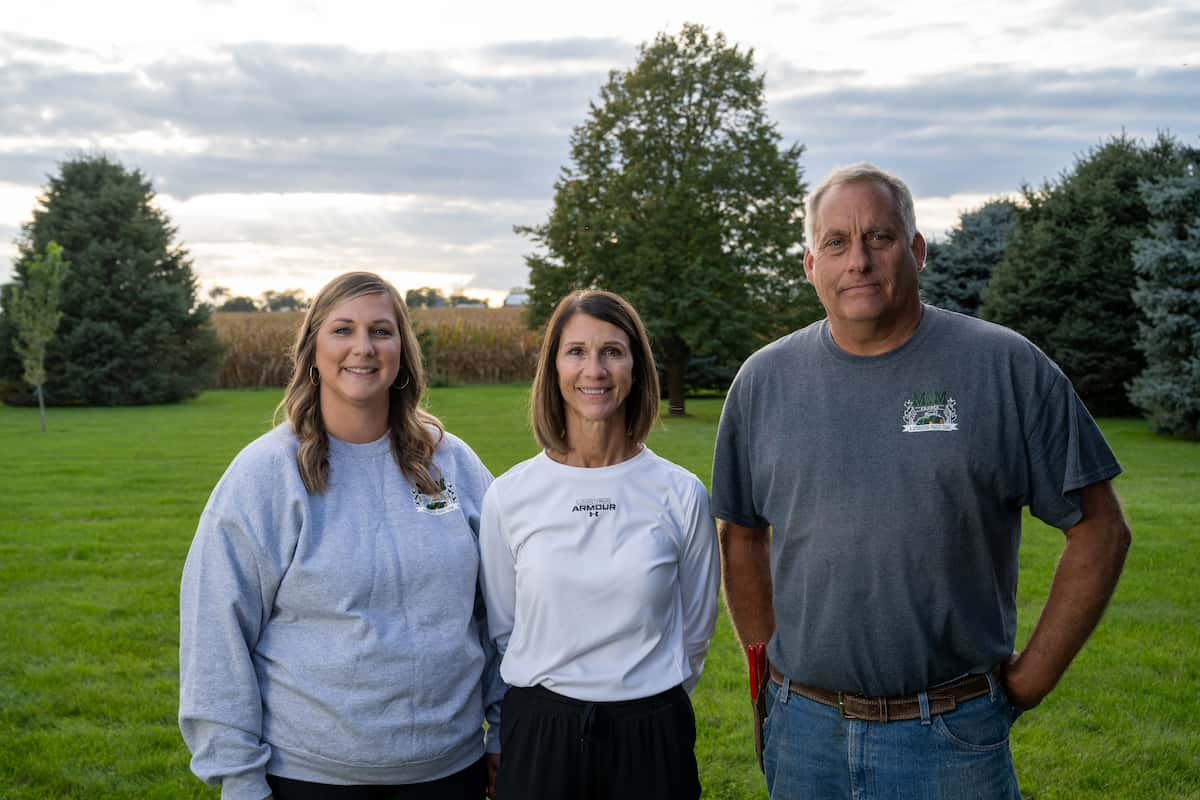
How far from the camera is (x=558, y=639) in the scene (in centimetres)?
313

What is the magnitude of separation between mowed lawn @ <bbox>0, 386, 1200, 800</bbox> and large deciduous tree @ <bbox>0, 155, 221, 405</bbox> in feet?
78.9

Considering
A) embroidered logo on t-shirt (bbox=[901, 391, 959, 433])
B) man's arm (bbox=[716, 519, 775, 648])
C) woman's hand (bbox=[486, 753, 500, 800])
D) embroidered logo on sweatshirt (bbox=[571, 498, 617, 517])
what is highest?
embroidered logo on t-shirt (bbox=[901, 391, 959, 433])

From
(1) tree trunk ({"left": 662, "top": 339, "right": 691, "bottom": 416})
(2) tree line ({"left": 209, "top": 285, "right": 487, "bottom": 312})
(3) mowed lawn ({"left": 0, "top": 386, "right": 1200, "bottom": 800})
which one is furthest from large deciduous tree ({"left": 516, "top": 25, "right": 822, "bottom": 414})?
(2) tree line ({"left": 209, "top": 285, "right": 487, "bottom": 312})

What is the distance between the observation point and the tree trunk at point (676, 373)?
2916 cm

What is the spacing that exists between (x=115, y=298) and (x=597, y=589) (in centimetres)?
4096

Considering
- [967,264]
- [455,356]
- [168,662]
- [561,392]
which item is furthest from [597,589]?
[455,356]

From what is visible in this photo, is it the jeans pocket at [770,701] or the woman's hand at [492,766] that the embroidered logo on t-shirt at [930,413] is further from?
the woman's hand at [492,766]

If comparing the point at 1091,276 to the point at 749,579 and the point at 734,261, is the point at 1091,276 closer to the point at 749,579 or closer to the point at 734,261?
the point at 734,261

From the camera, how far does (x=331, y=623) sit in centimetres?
307

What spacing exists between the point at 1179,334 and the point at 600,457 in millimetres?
21221

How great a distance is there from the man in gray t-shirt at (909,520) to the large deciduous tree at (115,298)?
3932cm

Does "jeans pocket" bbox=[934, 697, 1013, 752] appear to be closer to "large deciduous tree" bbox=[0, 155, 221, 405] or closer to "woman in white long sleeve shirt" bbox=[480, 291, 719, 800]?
"woman in white long sleeve shirt" bbox=[480, 291, 719, 800]

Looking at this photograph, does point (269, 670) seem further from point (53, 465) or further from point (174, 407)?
point (174, 407)

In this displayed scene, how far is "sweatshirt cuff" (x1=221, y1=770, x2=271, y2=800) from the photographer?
298cm
